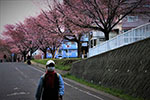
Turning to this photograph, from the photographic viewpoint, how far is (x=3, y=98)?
9.63 meters

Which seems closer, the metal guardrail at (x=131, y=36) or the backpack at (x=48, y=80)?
the backpack at (x=48, y=80)

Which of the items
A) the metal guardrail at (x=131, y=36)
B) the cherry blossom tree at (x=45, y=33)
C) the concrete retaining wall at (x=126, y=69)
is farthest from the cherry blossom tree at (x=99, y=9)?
the cherry blossom tree at (x=45, y=33)

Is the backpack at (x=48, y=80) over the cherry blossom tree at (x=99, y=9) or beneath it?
beneath

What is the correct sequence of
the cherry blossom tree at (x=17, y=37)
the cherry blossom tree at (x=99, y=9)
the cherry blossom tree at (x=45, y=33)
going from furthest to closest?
the cherry blossom tree at (x=17, y=37) → the cherry blossom tree at (x=45, y=33) → the cherry blossom tree at (x=99, y=9)

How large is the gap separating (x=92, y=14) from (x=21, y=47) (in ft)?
148

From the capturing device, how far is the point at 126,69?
437 inches

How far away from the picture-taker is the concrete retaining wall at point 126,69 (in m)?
9.49

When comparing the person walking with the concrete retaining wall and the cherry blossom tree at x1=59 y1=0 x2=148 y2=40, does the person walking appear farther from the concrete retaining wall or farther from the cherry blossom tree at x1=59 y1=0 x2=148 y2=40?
the cherry blossom tree at x1=59 y1=0 x2=148 y2=40

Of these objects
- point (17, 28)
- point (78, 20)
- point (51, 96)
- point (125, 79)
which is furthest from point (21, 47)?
point (51, 96)

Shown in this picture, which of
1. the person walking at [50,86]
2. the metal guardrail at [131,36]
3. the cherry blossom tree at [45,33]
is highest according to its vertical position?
the cherry blossom tree at [45,33]

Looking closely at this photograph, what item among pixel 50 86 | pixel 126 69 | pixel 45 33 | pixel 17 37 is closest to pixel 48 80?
pixel 50 86

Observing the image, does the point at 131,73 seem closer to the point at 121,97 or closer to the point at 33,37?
the point at 121,97

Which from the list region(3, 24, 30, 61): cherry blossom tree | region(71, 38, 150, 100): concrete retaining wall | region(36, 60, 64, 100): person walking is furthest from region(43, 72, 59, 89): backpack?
region(3, 24, 30, 61): cherry blossom tree

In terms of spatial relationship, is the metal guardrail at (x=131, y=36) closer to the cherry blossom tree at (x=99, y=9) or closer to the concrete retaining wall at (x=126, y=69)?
the concrete retaining wall at (x=126, y=69)
